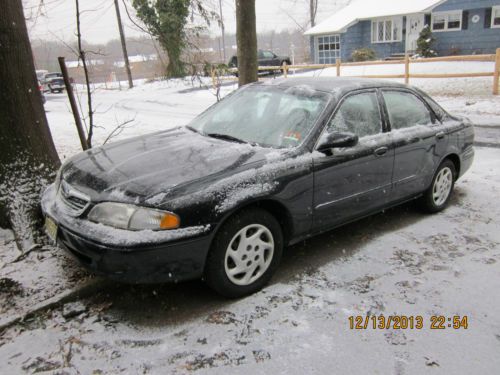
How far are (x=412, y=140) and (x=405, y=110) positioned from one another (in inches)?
13.7

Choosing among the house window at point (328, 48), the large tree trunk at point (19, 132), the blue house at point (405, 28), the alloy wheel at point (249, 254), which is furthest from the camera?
the house window at point (328, 48)

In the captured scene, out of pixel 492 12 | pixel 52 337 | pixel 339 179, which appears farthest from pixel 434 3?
pixel 52 337

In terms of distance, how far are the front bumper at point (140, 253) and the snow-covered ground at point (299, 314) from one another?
0.38 meters

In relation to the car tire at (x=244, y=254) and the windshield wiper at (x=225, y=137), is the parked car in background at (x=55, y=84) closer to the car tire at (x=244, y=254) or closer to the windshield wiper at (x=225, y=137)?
the windshield wiper at (x=225, y=137)

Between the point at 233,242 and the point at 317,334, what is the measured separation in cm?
84

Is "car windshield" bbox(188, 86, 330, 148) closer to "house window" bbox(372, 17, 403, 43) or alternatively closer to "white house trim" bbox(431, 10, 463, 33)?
"white house trim" bbox(431, 10, 463, 33)

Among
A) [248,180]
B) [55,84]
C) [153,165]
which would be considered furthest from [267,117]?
[55,84]

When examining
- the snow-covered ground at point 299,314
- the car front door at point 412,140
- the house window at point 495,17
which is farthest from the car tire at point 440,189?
the house window at point 495,17

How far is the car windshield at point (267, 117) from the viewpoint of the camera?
12.2 ft

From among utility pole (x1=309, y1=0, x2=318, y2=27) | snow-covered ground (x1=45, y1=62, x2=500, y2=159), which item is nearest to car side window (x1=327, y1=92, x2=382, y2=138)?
snow-covered ground (x1=45, y1=62, x2=500, y2=159)

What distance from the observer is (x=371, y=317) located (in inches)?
120

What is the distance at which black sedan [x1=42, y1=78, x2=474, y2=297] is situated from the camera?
9.43 feet

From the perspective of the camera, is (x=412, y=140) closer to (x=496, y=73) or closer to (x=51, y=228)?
(x=51, y=228)

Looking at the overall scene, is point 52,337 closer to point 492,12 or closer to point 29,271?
point 29,271
